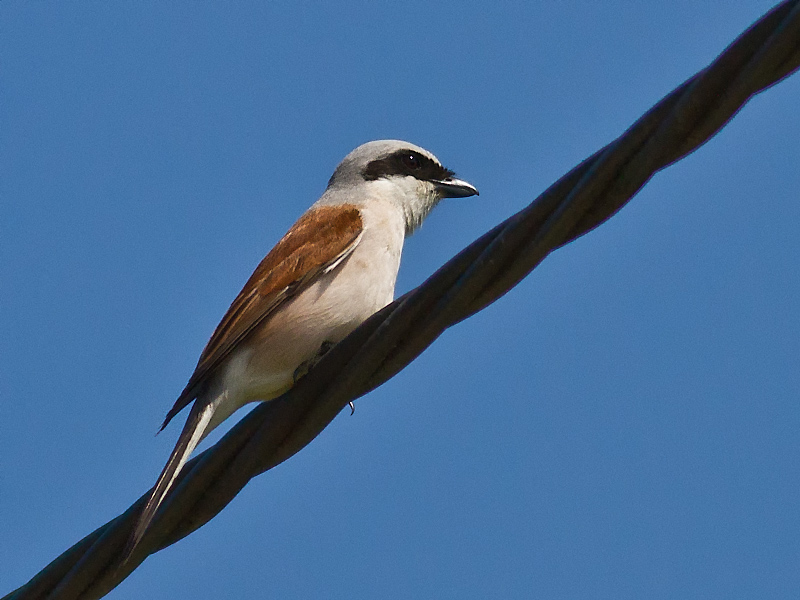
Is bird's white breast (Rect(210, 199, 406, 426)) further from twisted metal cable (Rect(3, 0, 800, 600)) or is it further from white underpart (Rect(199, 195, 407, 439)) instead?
twisted metal cable (Rect(3, 0, 800, 600))

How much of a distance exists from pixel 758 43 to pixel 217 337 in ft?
8.27

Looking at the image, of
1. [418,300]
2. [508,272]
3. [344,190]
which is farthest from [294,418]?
[344,190]

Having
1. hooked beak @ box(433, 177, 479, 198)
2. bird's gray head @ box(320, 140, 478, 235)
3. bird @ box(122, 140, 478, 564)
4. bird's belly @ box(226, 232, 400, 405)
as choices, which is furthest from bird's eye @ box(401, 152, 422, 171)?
bird's belly @ box(226, 232, 400, 405)

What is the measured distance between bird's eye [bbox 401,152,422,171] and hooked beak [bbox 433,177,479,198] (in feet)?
0.41

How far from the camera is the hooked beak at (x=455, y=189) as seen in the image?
5574 millimetres

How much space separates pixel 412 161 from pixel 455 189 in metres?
0.26

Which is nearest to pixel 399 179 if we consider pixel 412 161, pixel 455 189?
pixel 412 161

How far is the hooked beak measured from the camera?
219 inches

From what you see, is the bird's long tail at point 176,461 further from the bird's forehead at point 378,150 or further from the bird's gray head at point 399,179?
the bird's forehead at point 378,150

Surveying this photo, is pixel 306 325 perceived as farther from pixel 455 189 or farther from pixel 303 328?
pixel 455 189

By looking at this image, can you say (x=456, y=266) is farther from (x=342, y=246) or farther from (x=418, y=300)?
(x=342, y=246)

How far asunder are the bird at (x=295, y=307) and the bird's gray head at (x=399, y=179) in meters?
0.20

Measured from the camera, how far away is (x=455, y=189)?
5.57 metres

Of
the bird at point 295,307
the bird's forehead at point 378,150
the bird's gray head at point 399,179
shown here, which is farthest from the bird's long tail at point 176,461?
the bird's forehead at point 378,150
